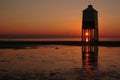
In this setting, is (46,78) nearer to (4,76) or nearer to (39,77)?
(39,77)

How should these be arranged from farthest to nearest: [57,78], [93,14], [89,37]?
[89,37]
[93,14]
[57,78]

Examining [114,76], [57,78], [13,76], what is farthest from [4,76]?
[114,76]

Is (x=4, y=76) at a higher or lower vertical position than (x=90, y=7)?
lower

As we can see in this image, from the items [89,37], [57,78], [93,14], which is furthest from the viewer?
[89,37]

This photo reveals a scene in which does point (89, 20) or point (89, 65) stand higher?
point (89, 20)

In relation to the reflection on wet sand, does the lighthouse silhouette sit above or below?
above

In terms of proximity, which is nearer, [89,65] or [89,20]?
[89,65]

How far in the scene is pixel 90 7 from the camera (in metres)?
45.3

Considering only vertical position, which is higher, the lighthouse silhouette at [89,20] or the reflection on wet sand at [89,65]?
the lighthouse silhouette at [89,20]

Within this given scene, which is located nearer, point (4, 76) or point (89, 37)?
point (4, 76)

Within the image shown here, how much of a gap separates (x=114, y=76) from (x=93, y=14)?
3060cm

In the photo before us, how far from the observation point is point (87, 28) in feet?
150

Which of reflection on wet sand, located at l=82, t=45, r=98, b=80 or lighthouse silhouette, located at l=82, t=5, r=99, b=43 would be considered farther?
lighthouse silhouette, located at l=82, t=5, r=99, b=43

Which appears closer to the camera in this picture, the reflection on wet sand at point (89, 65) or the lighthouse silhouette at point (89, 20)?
the reflection on wet sand at point (89, 65)
